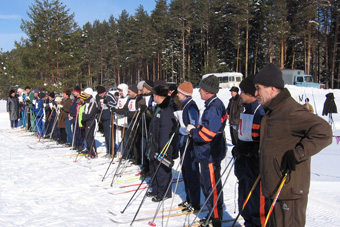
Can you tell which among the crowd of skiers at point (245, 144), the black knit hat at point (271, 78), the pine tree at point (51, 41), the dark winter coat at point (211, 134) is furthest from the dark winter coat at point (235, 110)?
the pine tree at point (51, 41)

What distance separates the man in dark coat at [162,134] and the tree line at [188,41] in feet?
76.4

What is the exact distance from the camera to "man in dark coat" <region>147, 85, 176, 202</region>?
4691 millimetres

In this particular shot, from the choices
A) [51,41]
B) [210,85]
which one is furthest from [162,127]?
[51,41]

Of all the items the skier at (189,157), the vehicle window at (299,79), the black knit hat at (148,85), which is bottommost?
the skier at (189,157)

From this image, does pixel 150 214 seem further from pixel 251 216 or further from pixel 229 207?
pixel 251 216

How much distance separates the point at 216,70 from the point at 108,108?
3078 cm

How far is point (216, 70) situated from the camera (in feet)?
122

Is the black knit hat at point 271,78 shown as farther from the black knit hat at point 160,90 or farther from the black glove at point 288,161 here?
the black knit hat at point 160,90

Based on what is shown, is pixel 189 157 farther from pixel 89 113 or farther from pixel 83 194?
pixel 89 113

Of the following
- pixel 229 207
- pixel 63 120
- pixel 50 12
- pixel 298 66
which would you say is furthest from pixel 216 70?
pixel 229 207

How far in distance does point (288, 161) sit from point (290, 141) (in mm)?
179

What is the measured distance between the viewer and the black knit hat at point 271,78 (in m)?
2.50

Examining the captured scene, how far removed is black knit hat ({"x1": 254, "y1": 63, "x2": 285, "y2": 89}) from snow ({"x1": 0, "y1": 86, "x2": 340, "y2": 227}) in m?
2.15

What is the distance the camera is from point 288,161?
224 centimetres
